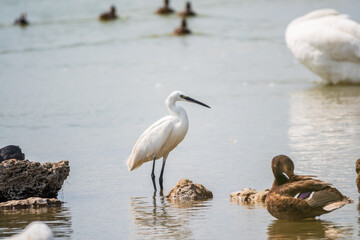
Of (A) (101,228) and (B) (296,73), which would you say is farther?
(B) (296,73)

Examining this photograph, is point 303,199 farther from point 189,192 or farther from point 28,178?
point 28,178

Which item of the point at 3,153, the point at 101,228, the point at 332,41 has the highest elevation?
the point at 332,41

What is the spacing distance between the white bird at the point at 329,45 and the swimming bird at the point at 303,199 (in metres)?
9.43

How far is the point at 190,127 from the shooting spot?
42.4 ft

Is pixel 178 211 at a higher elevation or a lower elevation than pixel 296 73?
lower

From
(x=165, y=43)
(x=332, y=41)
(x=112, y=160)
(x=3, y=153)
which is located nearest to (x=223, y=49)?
(x=165, y=43)

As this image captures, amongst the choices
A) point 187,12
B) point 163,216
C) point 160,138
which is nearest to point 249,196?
point 163,216

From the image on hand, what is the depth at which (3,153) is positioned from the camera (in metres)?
9.13

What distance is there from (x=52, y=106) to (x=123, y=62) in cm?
759

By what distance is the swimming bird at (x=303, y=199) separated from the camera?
697 cm

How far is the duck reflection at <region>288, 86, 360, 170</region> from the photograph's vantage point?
10.6m

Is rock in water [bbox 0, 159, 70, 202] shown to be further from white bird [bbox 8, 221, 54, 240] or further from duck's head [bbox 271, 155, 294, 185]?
white bird [bbox 8, 221, 54, 240]

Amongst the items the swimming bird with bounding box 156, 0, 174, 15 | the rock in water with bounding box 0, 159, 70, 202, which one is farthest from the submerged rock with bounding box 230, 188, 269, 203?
the swimming bird with bounding box 156, 0, 174, 15

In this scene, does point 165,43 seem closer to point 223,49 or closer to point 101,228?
point 223,49
